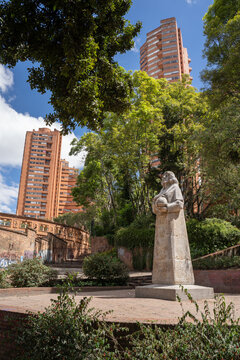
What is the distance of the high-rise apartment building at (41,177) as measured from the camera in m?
111

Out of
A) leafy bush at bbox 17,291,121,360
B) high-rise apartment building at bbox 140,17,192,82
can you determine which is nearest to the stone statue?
leafy bush at bbox 17,291,121,360

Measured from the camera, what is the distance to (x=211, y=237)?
16562 millimetres

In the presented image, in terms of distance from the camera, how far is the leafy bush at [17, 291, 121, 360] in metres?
2.68

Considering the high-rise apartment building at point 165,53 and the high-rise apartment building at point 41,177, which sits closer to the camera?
the high-rise apartment building at point 165,53

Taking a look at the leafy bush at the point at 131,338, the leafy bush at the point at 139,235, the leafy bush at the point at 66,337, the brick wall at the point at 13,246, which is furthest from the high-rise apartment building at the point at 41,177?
the leafy bush at the point at 131,338

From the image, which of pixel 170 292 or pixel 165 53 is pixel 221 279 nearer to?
pixel 170 292

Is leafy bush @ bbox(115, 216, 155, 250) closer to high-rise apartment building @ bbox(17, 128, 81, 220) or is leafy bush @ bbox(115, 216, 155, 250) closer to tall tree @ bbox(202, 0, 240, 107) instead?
tall tree @ bbox(202, 0, 240, 107)

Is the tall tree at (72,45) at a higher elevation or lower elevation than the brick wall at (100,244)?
higher

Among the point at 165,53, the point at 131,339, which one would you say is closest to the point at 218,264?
the point at 131,339

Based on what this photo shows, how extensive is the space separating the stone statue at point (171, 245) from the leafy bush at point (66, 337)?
11.2 feet

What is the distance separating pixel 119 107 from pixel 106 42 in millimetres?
1731

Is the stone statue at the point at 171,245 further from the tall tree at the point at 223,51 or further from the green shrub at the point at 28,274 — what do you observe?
the tall tree at the point at 223,51

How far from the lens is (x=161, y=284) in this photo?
6246 mm

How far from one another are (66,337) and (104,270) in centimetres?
783
